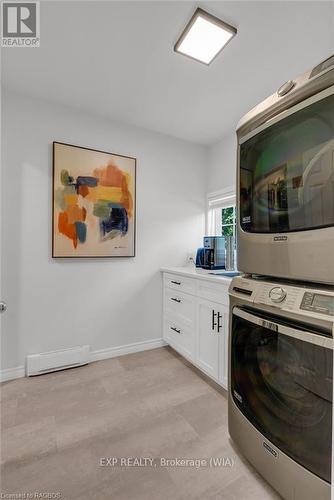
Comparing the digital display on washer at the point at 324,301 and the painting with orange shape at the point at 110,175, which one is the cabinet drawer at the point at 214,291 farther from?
the painting with orange shape at the point at 110,175

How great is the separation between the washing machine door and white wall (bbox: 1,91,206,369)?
1.60 m

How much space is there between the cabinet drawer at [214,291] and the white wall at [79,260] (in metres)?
0.86

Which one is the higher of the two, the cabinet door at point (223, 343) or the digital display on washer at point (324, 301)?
the digital display on washer at point (324, 301)

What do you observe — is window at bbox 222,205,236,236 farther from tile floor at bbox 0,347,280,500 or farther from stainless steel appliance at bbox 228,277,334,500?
stainless steel appliance at bbox 228,277,334,500

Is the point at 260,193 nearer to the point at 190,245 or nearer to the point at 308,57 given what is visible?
the point at 308,57

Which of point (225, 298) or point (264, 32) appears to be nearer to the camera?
point (264, 32)

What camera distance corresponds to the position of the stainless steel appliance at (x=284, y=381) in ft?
2.95

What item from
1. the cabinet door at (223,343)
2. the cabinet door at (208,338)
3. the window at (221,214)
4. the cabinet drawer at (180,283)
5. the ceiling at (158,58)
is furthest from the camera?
the window at (221,214)

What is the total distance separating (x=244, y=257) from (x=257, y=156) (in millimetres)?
535

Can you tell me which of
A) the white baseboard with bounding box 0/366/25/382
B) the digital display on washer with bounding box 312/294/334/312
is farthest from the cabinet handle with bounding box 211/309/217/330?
the white baseboard with bounding box 0/366/25/382

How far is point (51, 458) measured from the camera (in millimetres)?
1354

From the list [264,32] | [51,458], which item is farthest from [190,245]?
[51,458]

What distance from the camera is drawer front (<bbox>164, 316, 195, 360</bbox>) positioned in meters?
2.30

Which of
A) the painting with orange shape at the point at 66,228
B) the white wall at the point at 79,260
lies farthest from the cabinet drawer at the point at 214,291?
the painting with orange shape at the point at 66,228
